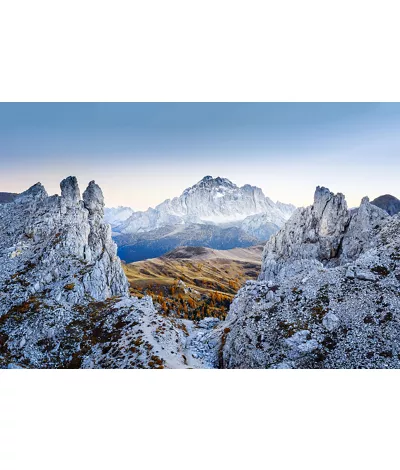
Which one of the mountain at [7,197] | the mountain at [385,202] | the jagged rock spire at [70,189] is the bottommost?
the mountain at [7,197]

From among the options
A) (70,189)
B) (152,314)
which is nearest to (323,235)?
Result: (152,314)

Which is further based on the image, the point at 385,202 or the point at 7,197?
the point at 385,202

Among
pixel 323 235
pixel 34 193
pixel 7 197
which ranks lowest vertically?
pixel 7 197

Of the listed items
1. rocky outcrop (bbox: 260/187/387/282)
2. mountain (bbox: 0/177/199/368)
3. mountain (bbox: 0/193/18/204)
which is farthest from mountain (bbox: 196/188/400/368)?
mountain (bbox: 0/193/18/204)

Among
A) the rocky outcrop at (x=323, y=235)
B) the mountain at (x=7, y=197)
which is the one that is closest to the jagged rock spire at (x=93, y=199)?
the mountain at (x=7, y=197)

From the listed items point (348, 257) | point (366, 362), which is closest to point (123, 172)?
point (366, 362)

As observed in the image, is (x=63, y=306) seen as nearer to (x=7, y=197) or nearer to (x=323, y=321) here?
(x=7, y=197)

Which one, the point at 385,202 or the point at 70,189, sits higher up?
the point at 385,202

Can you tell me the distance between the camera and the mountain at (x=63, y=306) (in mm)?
18922

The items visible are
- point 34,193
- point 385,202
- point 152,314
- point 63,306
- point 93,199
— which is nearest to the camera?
point 63,306

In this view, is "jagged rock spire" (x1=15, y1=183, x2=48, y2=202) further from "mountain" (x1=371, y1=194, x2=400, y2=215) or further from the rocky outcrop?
"mountain" (x1=371, y1=194, x2=400, y2=215)

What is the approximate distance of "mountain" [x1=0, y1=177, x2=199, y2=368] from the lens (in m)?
18.9

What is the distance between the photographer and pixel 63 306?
23609 millimetres

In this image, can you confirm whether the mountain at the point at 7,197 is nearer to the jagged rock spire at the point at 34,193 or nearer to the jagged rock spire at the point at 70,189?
the jagged rock spire at the point at 34,193
